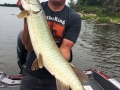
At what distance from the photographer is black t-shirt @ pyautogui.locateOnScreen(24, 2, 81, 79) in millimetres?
3498

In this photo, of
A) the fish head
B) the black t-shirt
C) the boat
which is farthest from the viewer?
A: the boat

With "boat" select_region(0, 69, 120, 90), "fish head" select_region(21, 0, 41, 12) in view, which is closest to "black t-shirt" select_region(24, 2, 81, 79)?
"fish head" select_region(21, 0, 41, 12)

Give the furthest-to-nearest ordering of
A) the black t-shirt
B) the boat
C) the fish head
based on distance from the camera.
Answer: the boat < the black t-shirt < the fish head

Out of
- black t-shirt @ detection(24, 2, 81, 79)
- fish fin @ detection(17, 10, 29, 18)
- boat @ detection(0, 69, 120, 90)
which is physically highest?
fish fin @ detection(17, 10, 29, 18)

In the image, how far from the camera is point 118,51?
1795 centimetres

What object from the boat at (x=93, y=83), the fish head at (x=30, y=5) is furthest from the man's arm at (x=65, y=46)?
the boat at (x=93, y=83)

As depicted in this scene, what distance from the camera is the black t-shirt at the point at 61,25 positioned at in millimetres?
3498

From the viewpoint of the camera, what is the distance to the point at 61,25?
349 cm

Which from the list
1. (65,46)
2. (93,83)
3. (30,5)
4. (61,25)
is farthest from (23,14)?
(93,83)

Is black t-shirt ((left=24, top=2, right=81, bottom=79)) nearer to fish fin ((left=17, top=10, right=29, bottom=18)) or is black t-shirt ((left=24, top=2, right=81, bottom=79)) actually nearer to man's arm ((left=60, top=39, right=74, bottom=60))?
man's arm ((left=60, top=39, right=74, bottom=60))

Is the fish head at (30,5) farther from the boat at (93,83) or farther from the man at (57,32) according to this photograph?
the boat at (93,83)

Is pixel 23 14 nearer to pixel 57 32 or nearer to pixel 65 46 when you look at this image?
pixel 57 32

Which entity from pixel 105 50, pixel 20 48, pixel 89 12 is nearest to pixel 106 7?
pixel 89 12

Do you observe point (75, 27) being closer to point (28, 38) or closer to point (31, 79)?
point (28, 38)
